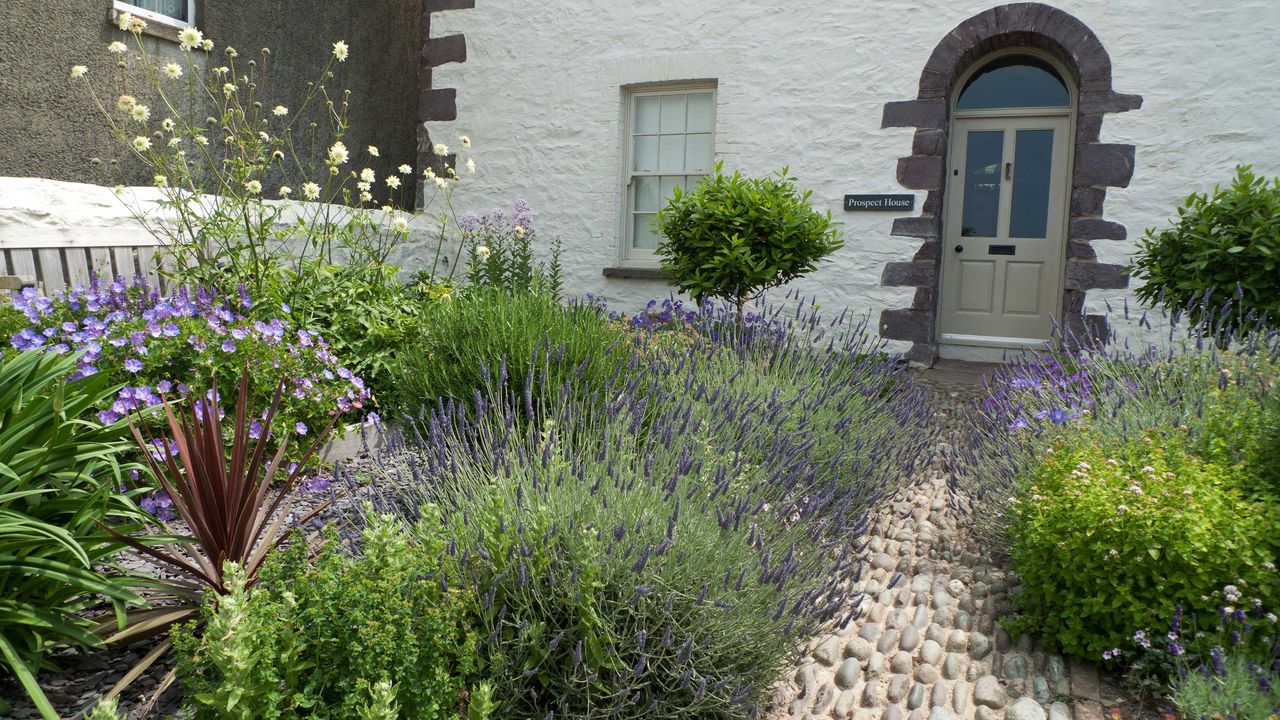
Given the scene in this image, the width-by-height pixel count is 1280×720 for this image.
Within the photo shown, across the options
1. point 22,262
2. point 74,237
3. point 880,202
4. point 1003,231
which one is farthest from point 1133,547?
point 1003,231

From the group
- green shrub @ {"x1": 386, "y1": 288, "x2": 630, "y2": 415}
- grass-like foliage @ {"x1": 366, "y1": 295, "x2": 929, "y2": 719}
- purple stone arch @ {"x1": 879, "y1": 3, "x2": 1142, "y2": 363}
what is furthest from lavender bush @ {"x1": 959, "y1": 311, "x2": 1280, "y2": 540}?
purple stone arch @ {"x1": 879, "y1": 3, "x2": 1142, "y2": 363}

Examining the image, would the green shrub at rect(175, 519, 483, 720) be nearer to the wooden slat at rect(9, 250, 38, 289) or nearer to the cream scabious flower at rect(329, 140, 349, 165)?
the cream scabious flower at rect(329, 140, 349, 165)

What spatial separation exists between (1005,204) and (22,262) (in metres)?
7.32

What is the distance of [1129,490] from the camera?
9.21 feet

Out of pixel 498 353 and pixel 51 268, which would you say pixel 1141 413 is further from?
pixel 51 268

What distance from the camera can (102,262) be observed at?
16.0 feet

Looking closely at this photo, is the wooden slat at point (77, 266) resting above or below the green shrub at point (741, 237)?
below

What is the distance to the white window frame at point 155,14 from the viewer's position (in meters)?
6.39

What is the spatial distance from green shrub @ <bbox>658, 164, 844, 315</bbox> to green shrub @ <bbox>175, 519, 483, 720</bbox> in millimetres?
4323

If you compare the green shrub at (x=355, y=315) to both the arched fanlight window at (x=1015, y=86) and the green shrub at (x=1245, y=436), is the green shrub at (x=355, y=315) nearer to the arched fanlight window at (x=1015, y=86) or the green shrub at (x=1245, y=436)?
the green shrub at (x=1245, y=436)

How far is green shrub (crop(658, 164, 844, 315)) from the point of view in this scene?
20.4 feet

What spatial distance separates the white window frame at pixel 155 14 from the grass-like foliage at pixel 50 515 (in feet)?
16.2

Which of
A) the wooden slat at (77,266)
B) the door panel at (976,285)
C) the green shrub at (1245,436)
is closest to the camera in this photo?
the green shrub at (1245,436)

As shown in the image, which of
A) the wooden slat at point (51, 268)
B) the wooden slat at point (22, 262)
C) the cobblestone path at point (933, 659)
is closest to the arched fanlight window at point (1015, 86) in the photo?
the cobblestone path at point (933, 659)
